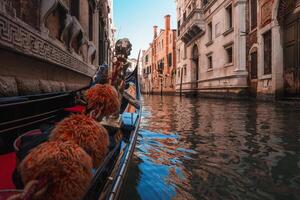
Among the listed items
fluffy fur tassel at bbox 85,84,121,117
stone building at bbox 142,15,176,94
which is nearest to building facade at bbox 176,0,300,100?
stone building at bbox 142,15,176,94

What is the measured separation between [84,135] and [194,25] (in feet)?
55.4

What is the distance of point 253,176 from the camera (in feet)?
6.46

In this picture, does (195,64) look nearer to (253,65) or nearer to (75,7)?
(253,65)

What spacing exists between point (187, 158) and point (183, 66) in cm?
1916

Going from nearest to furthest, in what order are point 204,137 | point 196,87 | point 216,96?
point 204,137 < point 216,96 < point 196,87

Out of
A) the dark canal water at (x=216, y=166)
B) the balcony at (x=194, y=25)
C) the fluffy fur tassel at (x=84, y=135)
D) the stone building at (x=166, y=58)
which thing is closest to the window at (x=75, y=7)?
the dark canal water at (x=216, y=166)

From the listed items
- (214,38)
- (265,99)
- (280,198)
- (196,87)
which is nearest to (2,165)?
(280,198)

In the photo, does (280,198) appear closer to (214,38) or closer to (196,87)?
(214,38)

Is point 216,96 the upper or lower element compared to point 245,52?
lower

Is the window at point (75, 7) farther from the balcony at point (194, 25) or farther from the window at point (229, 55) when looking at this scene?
the balcony at point (194, 25)

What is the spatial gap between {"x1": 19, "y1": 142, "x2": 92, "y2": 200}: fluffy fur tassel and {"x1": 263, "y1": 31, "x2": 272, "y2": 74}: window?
9591 millimetres

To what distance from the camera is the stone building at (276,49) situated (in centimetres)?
813

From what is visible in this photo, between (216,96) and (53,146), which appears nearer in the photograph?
(53,146)

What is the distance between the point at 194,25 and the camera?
16969 millimetres
